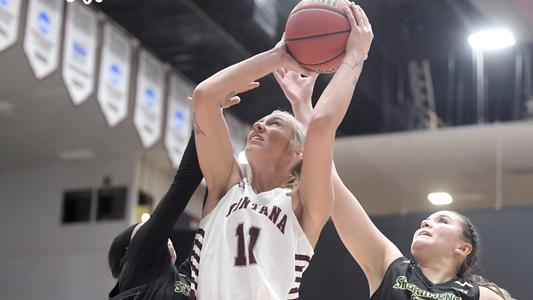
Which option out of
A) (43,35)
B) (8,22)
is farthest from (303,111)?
(43,35)

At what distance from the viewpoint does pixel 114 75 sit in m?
9.56

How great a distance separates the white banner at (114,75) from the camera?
9.30m

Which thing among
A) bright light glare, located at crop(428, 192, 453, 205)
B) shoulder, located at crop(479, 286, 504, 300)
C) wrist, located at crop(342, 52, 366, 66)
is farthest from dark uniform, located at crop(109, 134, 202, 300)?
bright light glare, located at crop(428, 192, 453, 205)

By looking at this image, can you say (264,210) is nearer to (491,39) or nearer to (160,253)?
(160,253)

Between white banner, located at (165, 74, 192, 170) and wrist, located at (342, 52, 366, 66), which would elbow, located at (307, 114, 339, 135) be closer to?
wrist, located at (342, 52, 366, 66)

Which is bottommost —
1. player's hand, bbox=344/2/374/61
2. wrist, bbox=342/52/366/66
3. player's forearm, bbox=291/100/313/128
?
player's forearm, bbox=291/100/313/128

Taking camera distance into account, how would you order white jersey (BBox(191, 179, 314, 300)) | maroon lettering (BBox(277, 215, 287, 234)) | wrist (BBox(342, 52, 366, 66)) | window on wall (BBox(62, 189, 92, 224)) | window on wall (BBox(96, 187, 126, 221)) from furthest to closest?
1. window on wall (BBox(62, 189, 92, 224))
2. window on wall (BBox(96, 187, 126, 221))
3. wrist (BBox(342, 52, 366, 66))
4. maroon lettering (BBox(277, 215, 287, 234))
5. white jersey (BBox(191, 179, 314, 300))

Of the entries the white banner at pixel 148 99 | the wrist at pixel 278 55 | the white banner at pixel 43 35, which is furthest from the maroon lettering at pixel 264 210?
the white banner at pixel 148 99

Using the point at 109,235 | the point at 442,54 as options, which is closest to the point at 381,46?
the point at 442,54

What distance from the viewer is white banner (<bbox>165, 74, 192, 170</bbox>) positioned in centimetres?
1061

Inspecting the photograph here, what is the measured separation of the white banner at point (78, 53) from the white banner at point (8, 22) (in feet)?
2.76

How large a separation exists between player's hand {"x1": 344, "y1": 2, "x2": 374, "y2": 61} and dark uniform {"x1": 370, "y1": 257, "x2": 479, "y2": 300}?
1101 mm

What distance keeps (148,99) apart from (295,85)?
6.79 metres

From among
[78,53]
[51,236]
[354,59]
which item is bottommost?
[354,59]
